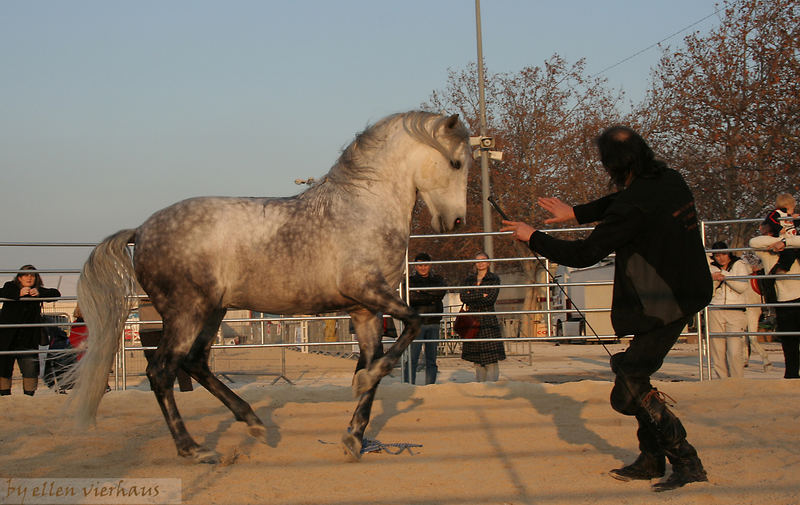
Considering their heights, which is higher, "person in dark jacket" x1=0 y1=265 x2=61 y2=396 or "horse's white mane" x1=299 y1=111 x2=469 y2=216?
"horse's white mane" x1=299 y1=111 x2=469 y2=216

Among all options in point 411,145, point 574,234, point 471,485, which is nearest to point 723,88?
point 574,234

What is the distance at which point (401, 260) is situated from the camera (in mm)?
4746

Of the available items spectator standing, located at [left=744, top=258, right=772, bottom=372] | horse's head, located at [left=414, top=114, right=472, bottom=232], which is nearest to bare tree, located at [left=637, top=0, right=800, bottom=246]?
spectator standing, located at [left=744, top=258, right=772, bottom=372]

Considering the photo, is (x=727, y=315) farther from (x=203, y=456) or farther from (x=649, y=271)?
(x=203, y=456)

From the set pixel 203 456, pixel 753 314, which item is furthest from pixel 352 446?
pixel 753 314

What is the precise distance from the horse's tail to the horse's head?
2036 mm

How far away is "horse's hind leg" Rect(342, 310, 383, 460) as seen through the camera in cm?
454

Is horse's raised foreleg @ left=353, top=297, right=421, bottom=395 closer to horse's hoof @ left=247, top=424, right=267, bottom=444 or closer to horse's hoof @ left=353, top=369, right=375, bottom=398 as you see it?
horse's hoof @ left=353, top=369, right=375, bottom=398

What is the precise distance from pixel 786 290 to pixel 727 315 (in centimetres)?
68

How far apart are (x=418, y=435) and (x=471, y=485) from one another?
1634 millimetres

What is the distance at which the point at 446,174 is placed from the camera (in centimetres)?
487

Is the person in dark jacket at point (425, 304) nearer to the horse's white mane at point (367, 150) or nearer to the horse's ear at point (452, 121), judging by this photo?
the horse's white mane at point (367, 150)

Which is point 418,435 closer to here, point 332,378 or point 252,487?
point 252,487

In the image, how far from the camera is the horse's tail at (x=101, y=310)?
4.82m
